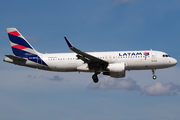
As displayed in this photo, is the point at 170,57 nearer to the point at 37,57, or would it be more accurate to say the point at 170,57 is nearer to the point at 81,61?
the point at 81,61

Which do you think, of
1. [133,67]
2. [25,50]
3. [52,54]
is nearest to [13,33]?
[25,50]

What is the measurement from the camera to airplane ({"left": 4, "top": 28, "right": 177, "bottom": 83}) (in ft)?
128

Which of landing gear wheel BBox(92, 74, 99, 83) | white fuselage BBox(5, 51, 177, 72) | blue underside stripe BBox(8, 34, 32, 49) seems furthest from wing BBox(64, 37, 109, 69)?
blue underside stripe BBox(8, 34, 32, 49)

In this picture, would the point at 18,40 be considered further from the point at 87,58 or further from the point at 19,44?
the point at 87,58

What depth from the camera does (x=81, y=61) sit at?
40.7 metres

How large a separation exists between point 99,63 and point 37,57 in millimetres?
10347

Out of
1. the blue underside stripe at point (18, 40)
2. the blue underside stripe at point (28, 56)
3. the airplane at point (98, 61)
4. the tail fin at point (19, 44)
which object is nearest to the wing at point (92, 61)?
the airplane at point (98, 61)

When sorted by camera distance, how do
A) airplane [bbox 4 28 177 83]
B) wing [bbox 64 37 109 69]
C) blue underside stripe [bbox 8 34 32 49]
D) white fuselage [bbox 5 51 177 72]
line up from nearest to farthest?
wing [bbox 64 37 109 69] → airplane [bbox 4 28 177 83] → white fuselage [bbox 5 51 177 72] → blue underside stripe [bbox 8 34 32 49]

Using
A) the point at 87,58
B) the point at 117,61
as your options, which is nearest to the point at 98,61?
the point at 87,58

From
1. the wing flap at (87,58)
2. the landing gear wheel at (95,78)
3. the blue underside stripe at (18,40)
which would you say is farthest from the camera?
the blue underside stripe at (18,40)

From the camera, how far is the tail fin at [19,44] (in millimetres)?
43188

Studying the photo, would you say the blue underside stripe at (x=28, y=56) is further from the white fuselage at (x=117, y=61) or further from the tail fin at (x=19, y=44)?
the white fuselage at (x=117, y=61)

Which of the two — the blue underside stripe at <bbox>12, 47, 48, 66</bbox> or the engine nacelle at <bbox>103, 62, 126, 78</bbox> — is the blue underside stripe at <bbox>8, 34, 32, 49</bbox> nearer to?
the blue underside stripe at <bbox>12, 47, 48, 66</bbox>

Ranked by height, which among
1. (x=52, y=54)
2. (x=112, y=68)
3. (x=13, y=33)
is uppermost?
(x=13, y=33)
